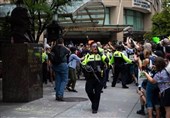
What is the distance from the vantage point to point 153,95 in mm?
9219

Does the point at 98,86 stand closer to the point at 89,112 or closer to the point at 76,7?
the point at 89,112


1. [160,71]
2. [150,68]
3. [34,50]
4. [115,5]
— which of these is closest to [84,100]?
[34,50]

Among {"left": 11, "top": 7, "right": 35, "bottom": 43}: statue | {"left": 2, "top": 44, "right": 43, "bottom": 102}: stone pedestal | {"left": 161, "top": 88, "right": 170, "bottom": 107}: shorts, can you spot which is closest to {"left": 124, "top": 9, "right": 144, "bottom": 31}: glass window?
{"left": 11, "top": 7, "right": 35, "bottom": 43}: statue

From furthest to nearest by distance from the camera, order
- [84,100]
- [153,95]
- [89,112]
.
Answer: [84,100]
[89,112]
[153,95]

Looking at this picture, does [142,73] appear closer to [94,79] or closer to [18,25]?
[94,79]

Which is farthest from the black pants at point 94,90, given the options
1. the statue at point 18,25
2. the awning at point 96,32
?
the awning at point 96,32

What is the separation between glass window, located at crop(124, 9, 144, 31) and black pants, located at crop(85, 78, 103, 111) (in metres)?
41.7

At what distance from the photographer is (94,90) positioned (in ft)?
35.4

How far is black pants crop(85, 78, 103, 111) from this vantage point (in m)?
10.7

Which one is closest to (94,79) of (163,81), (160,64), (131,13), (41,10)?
(160,64)

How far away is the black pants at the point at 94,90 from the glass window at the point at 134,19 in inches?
1644

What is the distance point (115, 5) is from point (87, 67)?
39123 mm

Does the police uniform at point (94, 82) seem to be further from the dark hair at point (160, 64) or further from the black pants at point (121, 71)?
the black pants at point (121, 71)

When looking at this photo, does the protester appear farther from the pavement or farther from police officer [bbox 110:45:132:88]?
police officer [bbox 110:45:132:88]
